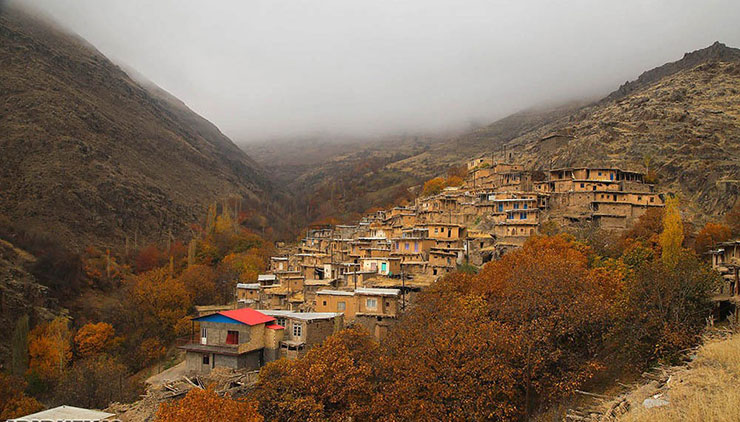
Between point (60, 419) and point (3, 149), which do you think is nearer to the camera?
point (60, 419)

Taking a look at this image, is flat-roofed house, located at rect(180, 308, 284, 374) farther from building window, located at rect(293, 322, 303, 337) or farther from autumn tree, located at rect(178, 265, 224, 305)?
autumn tree, located at rect(178, 265, 224, 305)

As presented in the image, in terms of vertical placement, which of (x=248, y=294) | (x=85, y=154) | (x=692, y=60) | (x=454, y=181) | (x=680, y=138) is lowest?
(x=248, y=294)

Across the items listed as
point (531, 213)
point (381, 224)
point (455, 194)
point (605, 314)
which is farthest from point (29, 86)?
point (605, 314)

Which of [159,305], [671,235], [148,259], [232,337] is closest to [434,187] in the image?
[671,235]

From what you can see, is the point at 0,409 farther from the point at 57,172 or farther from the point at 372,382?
the point at 57,172

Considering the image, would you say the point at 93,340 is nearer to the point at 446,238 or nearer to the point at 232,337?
the point at 232,337

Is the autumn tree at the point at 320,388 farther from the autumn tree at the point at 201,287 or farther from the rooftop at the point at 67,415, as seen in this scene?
the autumn tree at the point at 201,287
